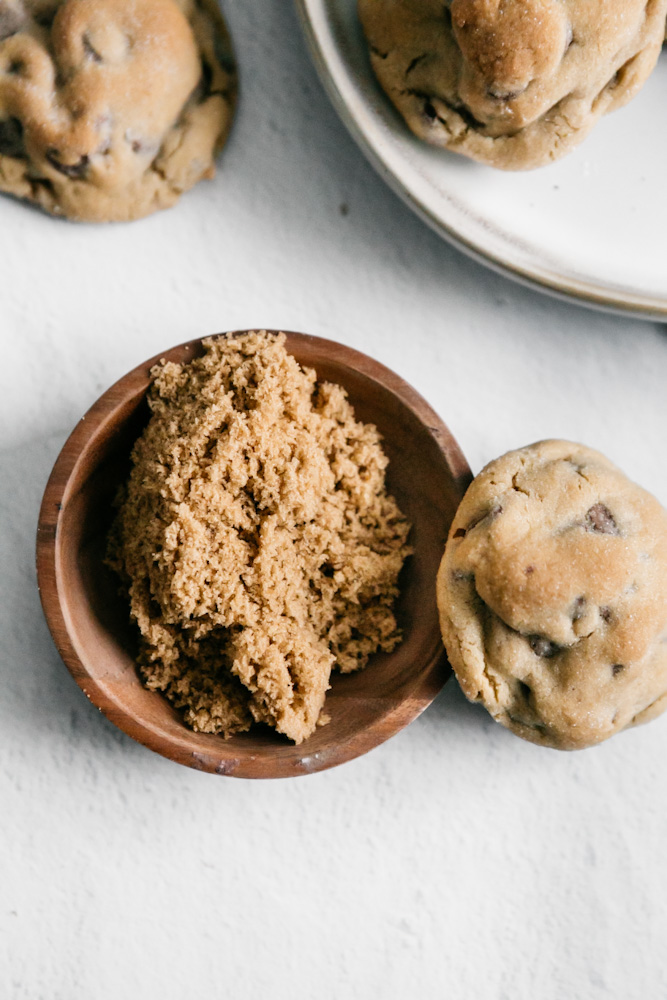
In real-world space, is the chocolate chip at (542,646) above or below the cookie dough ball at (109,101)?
below

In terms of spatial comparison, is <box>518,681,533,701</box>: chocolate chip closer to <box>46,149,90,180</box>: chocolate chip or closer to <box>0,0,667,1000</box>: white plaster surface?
<box>0,0,667,1000</box>: white plaster surface

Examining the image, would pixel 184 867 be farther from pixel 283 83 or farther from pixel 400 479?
pixel 283 83

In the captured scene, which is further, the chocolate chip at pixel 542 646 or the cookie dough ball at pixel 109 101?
the cookie dough ball at pixel 109 101

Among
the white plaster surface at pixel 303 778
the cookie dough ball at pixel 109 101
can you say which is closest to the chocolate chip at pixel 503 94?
the white plaster surface at pixel 303 778

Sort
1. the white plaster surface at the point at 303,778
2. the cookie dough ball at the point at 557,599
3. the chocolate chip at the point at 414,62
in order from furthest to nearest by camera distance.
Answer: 1. the white plaster surface at the point at 303,778
2. the chocolate chip at the point at 414,62
3. the cookie dough ball at the point at 557,599

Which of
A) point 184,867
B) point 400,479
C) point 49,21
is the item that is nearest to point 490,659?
point 400,479

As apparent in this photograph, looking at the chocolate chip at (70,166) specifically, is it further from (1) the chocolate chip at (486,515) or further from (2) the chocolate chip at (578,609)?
(2) the chocolate chip at (578,609)

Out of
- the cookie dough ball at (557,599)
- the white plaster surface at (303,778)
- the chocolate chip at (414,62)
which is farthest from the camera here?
the white plaster surface at (303,778)
